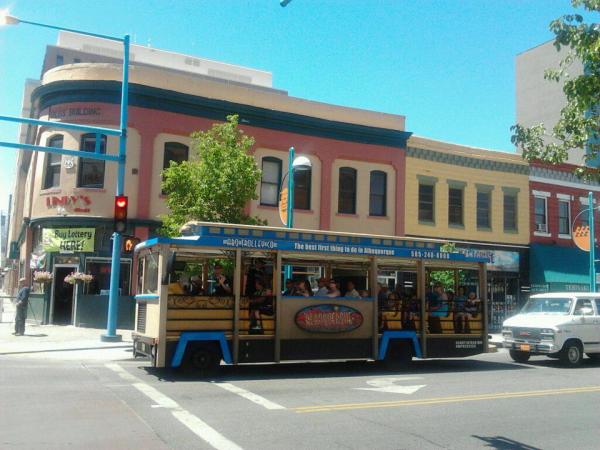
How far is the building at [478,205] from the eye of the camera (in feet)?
91.5

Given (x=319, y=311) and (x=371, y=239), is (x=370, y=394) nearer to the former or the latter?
(x=319, y=311)

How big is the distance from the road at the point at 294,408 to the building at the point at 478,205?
575 inches

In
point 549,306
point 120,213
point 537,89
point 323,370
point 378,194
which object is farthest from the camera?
point 537,89

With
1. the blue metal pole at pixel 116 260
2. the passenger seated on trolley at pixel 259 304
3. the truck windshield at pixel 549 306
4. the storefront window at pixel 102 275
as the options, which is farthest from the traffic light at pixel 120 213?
the truck windshield at pixel 549 306

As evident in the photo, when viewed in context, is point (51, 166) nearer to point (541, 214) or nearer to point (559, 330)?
point (559, 330)

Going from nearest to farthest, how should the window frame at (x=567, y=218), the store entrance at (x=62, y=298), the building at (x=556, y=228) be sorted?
the store entrance at (x=62, y=298), the building at (x=556, y=228), the window frame at (x=567, y=218)

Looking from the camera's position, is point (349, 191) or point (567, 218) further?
point (567, 218)

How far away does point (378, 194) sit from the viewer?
2708 cm

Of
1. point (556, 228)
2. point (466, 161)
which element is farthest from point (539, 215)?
point (466, 161)

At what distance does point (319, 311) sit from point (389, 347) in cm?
199

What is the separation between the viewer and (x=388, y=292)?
45.5ft

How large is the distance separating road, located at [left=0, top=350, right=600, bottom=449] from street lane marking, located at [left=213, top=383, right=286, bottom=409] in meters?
0.03

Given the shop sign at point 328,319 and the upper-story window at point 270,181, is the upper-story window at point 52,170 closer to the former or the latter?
the upper-story window at point 270,181

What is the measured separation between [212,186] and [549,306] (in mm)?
9878
